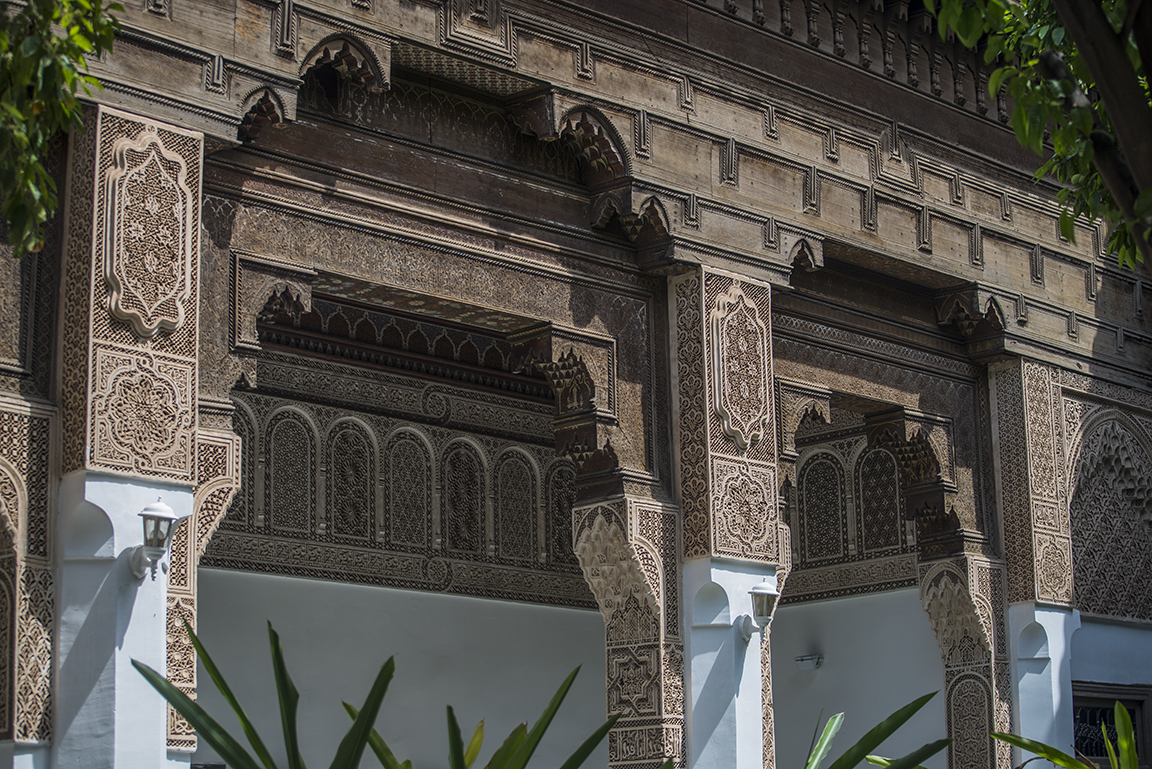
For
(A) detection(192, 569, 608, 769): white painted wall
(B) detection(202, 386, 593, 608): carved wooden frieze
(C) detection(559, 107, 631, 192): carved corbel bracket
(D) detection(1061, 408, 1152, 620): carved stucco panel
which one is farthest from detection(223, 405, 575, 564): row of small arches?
(D) detection(1061, 408, 1152, 620): carved stucco panel

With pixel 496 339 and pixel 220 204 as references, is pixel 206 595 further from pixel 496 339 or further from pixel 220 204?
pixel 220 204

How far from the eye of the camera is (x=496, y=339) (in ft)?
31.4

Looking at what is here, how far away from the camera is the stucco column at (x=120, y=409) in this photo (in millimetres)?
5070

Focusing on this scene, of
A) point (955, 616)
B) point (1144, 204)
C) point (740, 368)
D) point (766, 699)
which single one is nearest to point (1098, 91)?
point (1144, 204)

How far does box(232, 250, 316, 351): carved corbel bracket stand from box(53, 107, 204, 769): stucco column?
0.32 m

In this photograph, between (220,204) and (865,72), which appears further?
(865,72)

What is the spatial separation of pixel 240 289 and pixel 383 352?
3.20 metres

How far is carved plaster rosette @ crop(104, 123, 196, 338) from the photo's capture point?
532 centimetres

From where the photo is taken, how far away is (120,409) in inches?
207

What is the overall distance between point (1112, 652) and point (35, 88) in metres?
7.94

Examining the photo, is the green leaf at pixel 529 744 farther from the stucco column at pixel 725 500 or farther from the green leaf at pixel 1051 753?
the stucco column at pixel 725 500

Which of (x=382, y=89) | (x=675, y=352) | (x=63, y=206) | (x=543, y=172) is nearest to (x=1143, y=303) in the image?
(x=675, y=352)

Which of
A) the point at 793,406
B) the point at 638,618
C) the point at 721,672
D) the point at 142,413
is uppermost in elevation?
the point at 793,406

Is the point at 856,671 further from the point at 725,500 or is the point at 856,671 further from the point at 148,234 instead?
the point at 148,234
